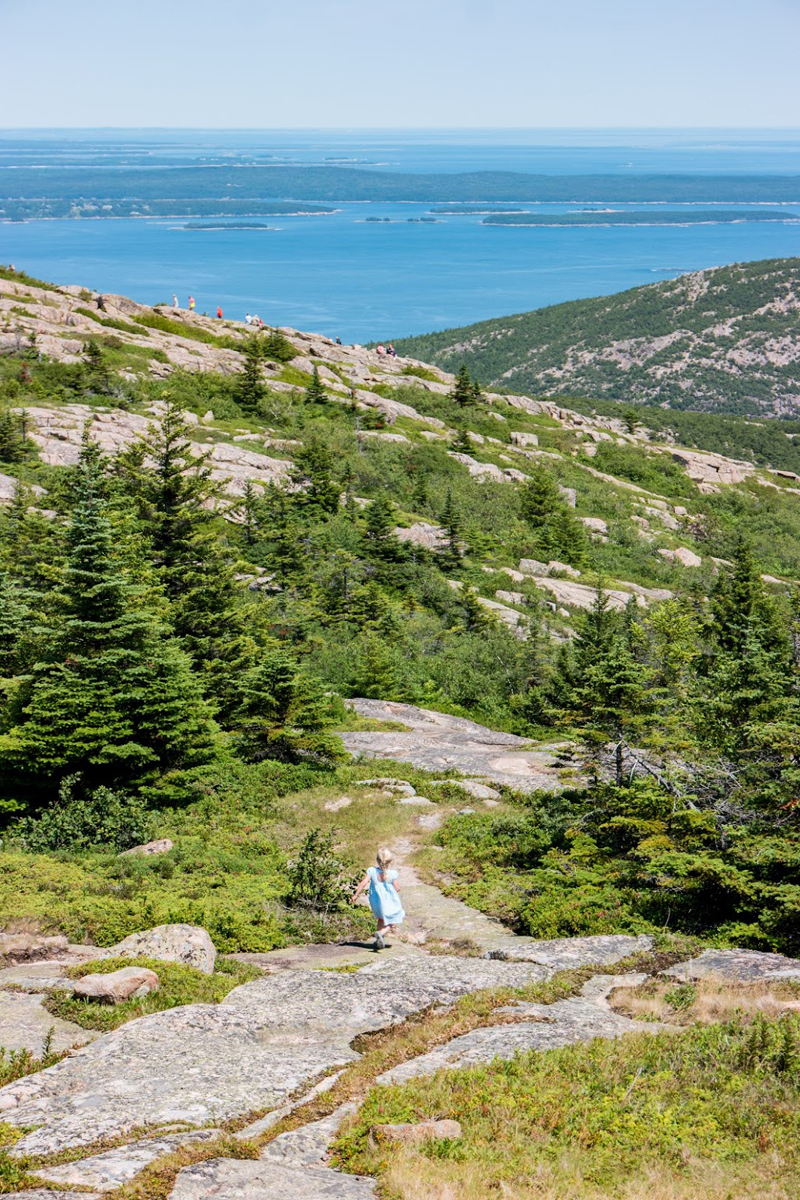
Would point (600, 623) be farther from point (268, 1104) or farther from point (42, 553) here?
point (268, 1104)

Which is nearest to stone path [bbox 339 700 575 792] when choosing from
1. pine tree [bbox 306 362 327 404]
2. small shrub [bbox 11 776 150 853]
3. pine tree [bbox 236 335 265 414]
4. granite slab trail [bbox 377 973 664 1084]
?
small shrub [bbox 11 776 150 853]

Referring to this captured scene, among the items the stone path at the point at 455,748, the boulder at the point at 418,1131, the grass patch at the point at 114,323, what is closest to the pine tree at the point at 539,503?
the stone path at the point at 455,748

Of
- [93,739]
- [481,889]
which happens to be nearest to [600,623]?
[481,889]

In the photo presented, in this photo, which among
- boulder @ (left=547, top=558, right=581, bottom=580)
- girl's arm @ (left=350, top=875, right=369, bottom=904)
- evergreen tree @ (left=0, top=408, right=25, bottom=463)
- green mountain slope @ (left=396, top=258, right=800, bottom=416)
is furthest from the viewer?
green mountain slope @ (left=396, top=258, right=800, bottom=416)

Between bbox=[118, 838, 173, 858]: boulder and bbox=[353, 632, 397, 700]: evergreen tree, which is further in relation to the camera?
bbox=[353, 632, 397, 700]: evergreen tree

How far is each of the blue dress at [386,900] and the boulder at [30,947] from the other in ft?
13.2

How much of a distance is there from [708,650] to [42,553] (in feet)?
74.3

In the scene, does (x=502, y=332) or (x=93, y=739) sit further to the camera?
(x=502, y=332)

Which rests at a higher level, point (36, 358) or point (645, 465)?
point (36, 358)

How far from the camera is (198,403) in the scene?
50188mm

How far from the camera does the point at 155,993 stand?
9570 millimetres

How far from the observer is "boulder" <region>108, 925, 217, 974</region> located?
10562mm

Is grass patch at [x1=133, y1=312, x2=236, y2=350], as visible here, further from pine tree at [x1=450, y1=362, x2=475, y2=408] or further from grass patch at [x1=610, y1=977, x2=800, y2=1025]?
grass patch at [x1=610, y1=977, x2=800, y2=1025]

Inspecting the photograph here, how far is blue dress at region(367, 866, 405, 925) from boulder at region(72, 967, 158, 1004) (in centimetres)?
336
